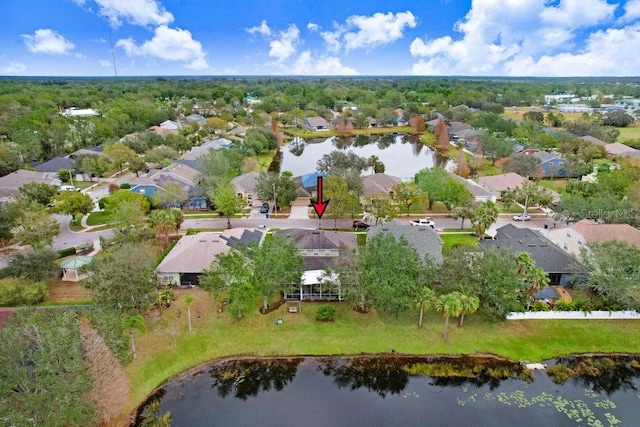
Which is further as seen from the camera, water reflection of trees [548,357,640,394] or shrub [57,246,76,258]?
shrub [57,246,76,258]

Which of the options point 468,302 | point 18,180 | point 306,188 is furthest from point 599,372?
point 18,180

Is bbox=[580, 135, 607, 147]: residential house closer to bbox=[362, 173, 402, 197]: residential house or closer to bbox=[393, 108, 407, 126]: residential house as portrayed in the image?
bbox=[362, 173, 402, 197]: residential house

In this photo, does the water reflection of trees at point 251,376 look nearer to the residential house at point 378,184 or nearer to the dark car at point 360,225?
the dark car at point 360,225

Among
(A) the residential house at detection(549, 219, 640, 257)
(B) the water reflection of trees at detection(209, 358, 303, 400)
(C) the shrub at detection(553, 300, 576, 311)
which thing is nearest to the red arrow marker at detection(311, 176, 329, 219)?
(B) the water reflection of trees at detection(209, 358, 303, 400)

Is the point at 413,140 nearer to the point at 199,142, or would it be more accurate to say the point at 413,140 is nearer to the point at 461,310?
the point at 199,142

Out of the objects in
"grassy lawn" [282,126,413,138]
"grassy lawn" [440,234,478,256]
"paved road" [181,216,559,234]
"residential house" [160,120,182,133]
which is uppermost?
"residential house" [160,120,182,133]

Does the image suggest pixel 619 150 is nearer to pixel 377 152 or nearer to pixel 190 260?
pixel 377 152

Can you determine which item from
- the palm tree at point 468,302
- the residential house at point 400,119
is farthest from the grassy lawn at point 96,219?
the residential house at point 400,119
